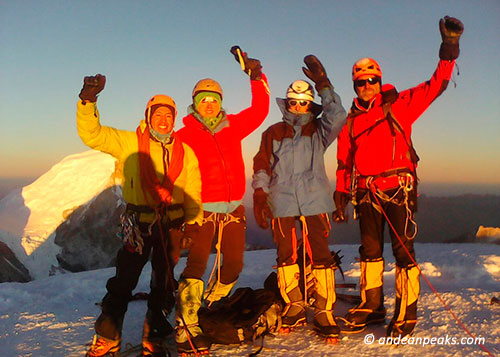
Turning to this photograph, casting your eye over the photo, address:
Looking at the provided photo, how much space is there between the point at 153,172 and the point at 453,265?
21.4ft

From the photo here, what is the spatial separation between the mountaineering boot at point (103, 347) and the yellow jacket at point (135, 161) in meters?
1.23

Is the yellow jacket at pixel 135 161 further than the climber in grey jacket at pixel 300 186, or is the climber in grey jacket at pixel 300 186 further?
the climber in grey jacket at pixel 300 186

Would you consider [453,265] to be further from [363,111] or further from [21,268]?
[21,268]

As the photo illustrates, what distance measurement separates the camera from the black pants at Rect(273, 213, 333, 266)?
3941 millimetres

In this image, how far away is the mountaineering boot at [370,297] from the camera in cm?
406

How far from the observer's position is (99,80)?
10.8 feet

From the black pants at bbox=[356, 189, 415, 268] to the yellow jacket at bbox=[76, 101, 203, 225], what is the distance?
5.95 ft

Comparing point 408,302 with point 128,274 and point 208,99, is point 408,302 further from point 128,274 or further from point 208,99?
point 208,99

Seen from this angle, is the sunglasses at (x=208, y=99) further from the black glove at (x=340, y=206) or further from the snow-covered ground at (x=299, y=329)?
the snow-covered ground at (x=299, y=329)

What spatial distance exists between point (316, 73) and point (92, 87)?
88.6 inches

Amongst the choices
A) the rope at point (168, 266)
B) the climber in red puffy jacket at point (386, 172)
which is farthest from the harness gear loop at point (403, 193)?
the rope at point (168, 266)

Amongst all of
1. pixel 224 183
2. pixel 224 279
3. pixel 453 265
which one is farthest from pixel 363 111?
pixel 453 265

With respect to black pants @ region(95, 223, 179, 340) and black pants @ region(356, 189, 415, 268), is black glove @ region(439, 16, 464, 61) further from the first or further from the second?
black pants @ region(95, 223, 179, 340)

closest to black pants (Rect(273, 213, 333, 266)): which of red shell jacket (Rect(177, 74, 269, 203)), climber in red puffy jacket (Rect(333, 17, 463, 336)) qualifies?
climber in red puffy jacket (Rect(333, 17, 463, 336))
